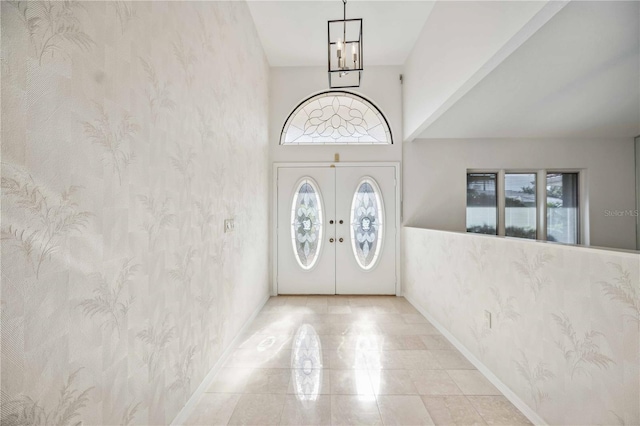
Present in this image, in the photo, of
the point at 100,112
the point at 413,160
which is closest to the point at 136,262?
the point at 100,112

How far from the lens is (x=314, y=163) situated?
4.36 meters

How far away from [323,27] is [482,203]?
3.39 meters

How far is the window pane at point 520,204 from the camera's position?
4.32 meters

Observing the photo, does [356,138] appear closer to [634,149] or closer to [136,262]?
[136,262]

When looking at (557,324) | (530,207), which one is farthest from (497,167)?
(557,324)

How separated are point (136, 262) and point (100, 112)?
61 centimetres

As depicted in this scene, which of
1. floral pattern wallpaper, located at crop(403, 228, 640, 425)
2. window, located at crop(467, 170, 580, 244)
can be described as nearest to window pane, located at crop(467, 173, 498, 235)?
window, located at crop(467, 170, 580, 244)

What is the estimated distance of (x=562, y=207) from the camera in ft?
14.2

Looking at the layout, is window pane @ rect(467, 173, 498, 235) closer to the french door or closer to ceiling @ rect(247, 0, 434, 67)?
the french door

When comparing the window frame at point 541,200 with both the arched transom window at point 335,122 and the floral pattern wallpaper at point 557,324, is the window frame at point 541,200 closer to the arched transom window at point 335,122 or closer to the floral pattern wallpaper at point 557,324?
the arched transom window at point 335,122

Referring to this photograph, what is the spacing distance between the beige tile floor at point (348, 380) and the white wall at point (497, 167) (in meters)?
1.80

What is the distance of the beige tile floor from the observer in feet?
5.73

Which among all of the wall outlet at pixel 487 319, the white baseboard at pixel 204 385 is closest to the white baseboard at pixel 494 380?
Answer: the wall outlet at pixel 487 319

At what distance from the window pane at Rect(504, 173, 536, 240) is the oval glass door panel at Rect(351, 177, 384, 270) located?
6.43 ft
